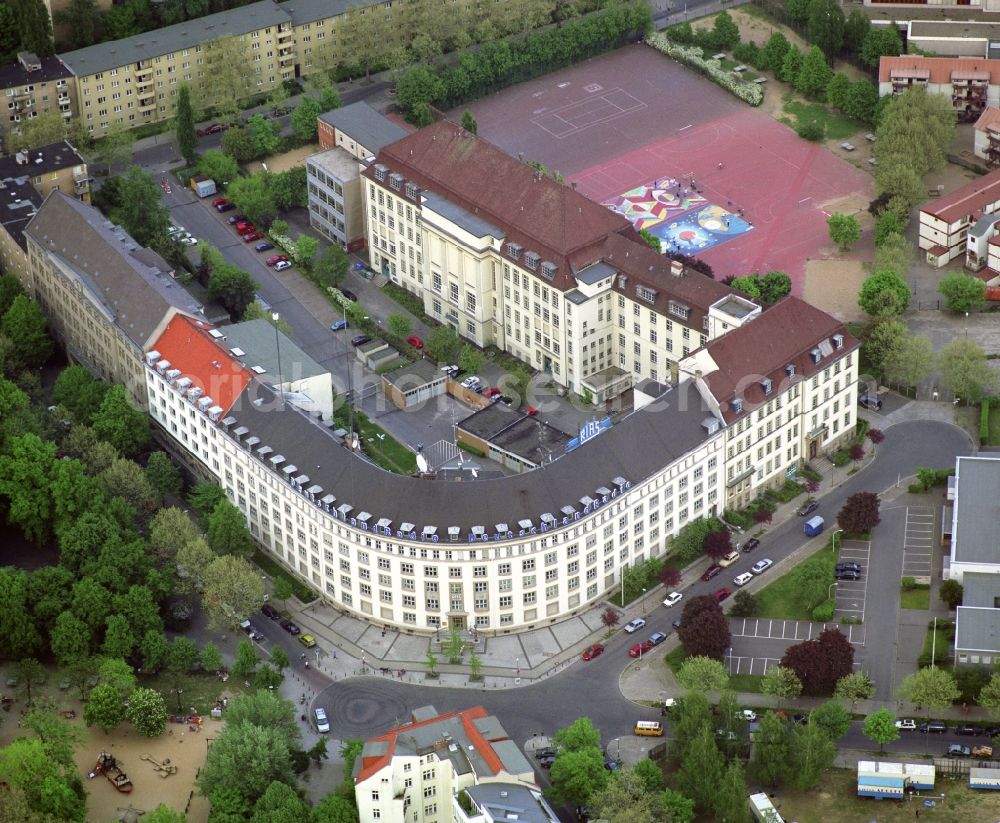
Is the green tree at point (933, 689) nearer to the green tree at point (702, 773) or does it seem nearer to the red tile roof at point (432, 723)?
the green tree at point (702, 773)

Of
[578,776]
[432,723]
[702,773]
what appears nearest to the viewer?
[432,723]

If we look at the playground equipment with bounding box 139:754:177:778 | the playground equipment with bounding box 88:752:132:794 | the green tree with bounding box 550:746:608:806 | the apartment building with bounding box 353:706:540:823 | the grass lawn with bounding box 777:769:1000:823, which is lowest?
the grass lawn with bounding box 777:769:1000:823

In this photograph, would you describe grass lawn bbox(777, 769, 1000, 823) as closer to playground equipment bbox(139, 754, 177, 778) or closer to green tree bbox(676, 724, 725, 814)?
green tree bbox(676, 724, 725, 814)

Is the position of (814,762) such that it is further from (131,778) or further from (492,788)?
(131,778)

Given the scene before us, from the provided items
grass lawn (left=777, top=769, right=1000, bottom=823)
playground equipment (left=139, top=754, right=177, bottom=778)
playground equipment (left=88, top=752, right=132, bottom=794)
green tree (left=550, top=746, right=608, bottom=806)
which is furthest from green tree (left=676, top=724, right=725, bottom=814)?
playground equipment (left=88, top=752, right=132, bottom=794)

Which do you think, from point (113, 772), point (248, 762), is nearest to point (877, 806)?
point (248, 762)

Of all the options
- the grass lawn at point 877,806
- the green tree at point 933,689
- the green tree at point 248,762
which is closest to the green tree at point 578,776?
the grass lawn at point 877,806

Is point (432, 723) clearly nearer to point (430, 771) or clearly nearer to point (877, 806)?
point (430, 771)
